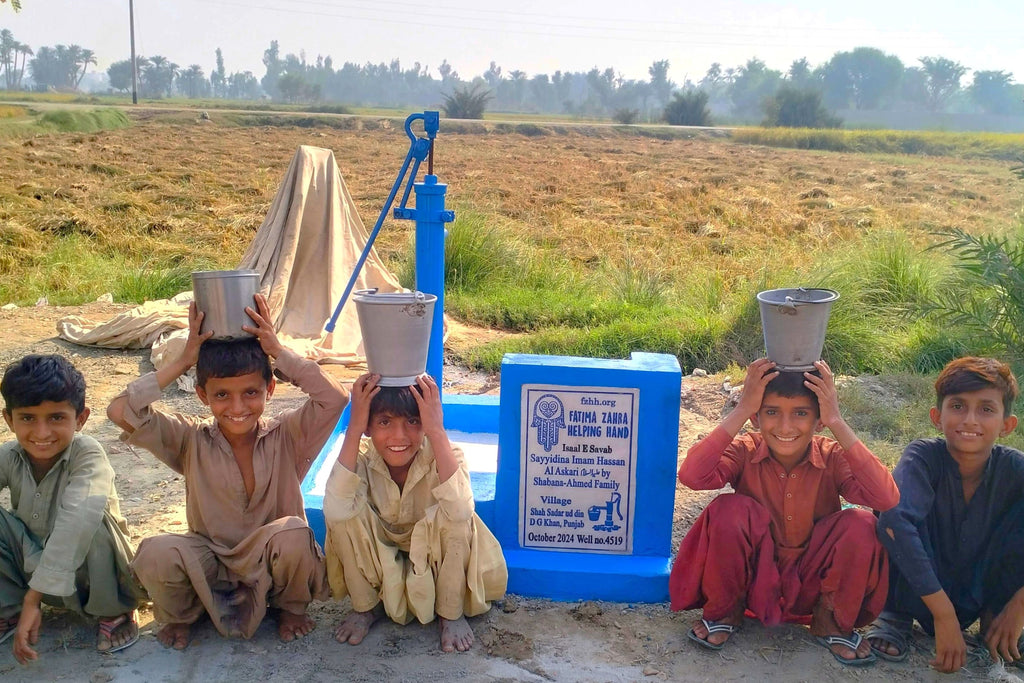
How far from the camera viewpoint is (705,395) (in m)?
5.00

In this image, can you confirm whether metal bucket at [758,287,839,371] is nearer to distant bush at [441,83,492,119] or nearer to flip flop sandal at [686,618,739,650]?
flip flop sandal at [686,618,739,650]

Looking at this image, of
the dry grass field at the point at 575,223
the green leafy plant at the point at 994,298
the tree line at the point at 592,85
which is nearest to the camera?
the green leafy plant at the point at 994,298

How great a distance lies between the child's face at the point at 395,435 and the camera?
2.52 meters

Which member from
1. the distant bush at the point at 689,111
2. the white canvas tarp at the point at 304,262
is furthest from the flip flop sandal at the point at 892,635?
the distant bush at the point at 689,111

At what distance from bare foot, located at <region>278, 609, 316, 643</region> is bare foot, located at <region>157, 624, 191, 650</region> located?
0.26 metres

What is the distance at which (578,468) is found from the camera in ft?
9.55

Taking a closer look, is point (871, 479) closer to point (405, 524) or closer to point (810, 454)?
point (810, 454)

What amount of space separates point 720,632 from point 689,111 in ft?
158

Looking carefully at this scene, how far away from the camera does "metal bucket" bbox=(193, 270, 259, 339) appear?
2.32m

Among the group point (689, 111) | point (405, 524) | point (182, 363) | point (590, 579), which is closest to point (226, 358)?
point (182, 363)

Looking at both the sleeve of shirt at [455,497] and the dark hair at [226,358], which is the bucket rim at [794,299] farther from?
the dark hair at [226,358]

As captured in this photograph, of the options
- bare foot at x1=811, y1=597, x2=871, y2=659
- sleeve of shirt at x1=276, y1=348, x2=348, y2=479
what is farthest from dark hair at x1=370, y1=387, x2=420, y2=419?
bare foot at x1=811, y1=597, x2=871, y2=659

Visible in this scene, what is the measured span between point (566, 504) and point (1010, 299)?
337 centimetres

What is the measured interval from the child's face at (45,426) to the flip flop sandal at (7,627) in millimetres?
473
